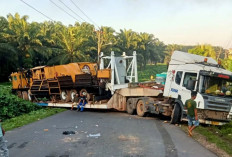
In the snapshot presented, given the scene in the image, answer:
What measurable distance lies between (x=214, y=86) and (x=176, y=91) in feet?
5.54

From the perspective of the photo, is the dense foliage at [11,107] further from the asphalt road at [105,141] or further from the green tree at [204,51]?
the green tree at [204,51]

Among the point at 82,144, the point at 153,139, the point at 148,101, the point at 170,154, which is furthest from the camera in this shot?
the point at 148,101

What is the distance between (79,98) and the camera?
16.0m

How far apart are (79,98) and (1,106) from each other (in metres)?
4.77

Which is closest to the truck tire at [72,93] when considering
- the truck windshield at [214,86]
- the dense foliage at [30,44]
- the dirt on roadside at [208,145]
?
the dirt on roadside at [208,145]

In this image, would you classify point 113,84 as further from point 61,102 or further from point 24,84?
point 24,84

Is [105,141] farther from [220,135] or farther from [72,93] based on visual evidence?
[72,93]

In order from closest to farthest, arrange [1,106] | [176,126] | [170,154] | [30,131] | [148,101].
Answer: [170,154], [30,131], [176,126], [148,101], [1,106]

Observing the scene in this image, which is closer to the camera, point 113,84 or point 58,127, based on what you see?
point 58,127

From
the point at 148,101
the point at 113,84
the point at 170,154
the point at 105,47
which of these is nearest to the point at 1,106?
the point at 113,84

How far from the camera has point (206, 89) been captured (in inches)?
384

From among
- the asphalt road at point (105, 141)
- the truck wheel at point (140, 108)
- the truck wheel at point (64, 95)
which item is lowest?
Result: the asphalt road at point (105, 141)

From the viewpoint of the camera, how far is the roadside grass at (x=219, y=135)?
753 centimetres

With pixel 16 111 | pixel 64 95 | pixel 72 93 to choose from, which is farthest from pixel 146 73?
pixel 16 111
